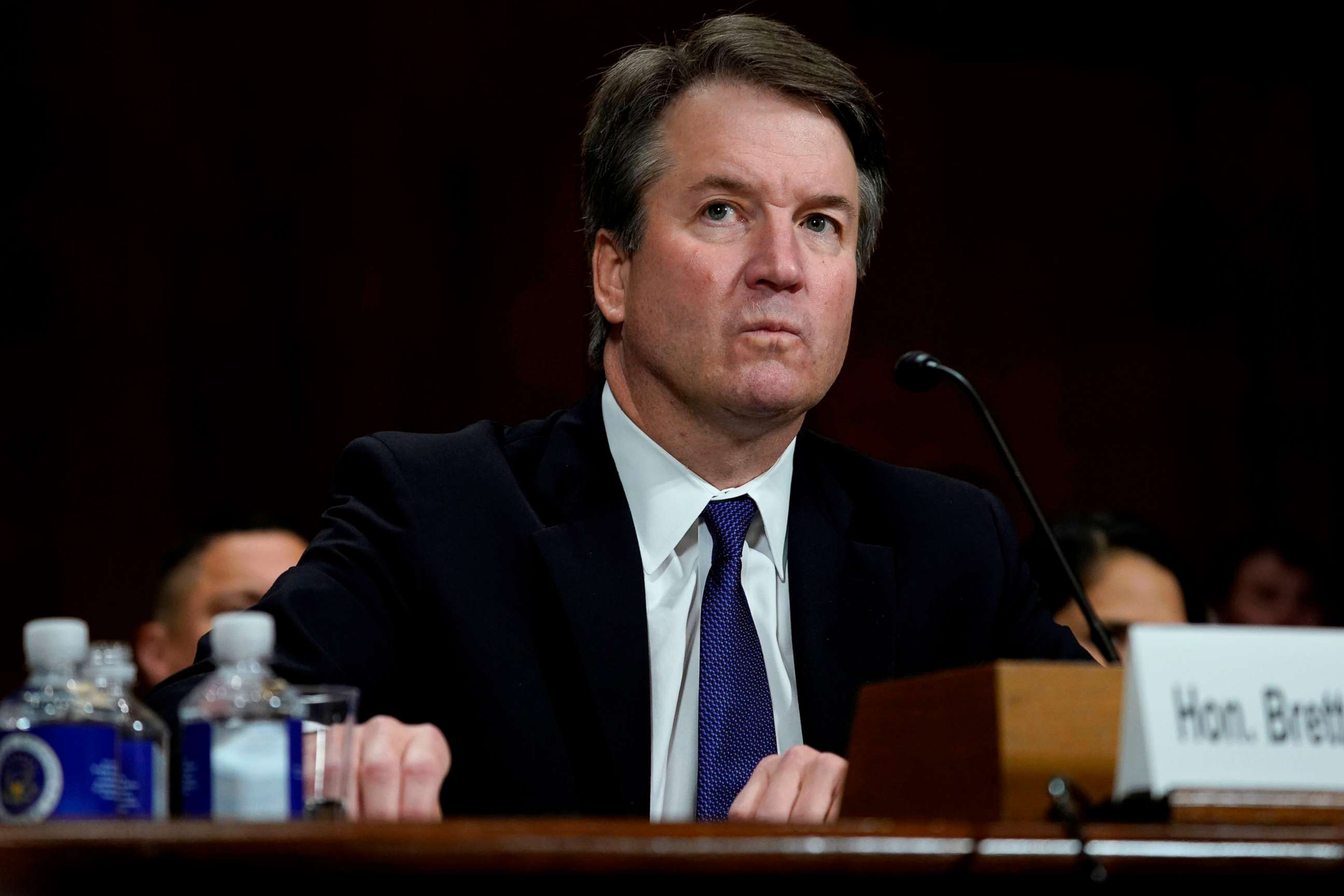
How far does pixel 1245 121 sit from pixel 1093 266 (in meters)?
Result: 0.59

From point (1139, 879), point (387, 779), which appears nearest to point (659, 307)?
point (387, 779)

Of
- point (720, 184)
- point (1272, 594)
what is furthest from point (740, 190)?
point (1272, 594)

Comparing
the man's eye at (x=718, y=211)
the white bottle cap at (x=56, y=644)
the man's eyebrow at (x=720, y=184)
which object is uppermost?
the man's eyebrow at (x=720, y=184)

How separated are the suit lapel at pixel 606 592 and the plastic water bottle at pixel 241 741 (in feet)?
1.98

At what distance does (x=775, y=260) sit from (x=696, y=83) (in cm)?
28

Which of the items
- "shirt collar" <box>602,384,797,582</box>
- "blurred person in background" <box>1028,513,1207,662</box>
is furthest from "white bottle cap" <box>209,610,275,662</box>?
"blurred person in background" <box>1028,513,1207,662</box>

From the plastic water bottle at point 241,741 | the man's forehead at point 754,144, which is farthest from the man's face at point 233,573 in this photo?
the plastic water bottle at point 241,741

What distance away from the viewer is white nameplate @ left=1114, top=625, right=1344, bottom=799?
0.97m

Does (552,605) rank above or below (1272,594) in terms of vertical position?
above

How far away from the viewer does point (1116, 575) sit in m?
2.99

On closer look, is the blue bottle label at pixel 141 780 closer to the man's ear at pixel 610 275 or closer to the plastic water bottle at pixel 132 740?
the plastic water bottle at pixel 132 740

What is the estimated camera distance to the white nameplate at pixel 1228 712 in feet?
3.19

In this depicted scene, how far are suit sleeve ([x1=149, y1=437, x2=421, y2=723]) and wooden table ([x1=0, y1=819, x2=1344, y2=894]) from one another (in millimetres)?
A: 684

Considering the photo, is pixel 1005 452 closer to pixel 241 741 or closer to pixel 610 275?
pixel 610 275
